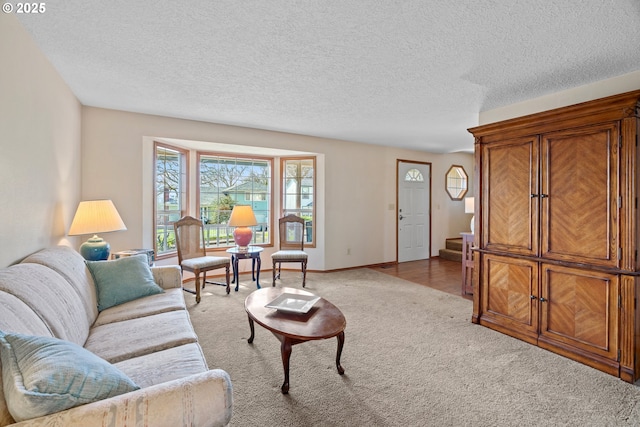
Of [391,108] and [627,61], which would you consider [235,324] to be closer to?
[391,108]

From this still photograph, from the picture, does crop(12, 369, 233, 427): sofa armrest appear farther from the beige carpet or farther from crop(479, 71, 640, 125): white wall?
crop(479, 71, 640, 125): white wall

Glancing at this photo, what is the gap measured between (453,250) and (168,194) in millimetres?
5760

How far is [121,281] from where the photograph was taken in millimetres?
2270

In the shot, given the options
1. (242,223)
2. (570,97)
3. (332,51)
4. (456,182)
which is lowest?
(242,223)

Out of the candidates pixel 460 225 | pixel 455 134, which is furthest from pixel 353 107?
pixel 460 225

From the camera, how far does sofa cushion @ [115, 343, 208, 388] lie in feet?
4.32

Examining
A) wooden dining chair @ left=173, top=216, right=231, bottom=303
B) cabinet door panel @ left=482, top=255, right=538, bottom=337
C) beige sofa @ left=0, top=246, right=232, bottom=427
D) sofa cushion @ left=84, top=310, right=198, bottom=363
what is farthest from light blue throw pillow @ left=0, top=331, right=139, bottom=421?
cabinet door panel @ left=482, top=255, right=538, bottom=337

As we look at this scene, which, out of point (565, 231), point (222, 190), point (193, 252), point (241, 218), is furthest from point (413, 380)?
point (222, 190)

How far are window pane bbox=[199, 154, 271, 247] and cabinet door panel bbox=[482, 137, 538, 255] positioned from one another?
3.57 metres

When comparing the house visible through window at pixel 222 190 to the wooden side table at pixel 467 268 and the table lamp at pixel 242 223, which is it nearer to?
the table lamp at pixel 242 223

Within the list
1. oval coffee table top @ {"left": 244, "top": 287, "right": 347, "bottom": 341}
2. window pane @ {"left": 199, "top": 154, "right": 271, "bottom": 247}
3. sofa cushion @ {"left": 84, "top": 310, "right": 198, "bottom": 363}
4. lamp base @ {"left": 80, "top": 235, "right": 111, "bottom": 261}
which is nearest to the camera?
sofa cushion @ {"left": 84, "top": 310, "right": 198, "bottom": 363}

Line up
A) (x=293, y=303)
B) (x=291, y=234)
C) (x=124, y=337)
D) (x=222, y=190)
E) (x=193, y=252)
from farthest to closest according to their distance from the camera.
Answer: (x=291, y=234) < (x=222, y=190) < (x=193, y=252) < (x=293, y=303) < (x=124, y=337)

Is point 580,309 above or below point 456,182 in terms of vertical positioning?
below

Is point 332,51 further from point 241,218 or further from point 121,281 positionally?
point 241,218
